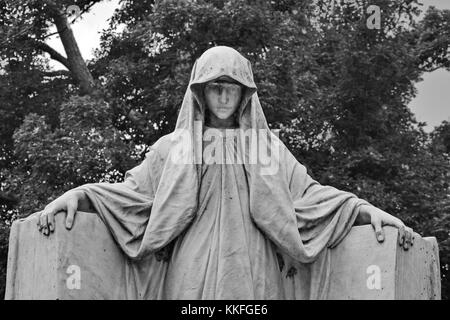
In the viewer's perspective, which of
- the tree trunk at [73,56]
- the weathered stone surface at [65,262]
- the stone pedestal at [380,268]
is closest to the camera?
the weathered stone surface at [65,262]

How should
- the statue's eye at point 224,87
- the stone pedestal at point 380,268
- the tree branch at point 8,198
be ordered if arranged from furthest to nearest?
the tree branch at point 8,198 < the statue's eye at point 224,87 < the stone pedestal at point 380,268

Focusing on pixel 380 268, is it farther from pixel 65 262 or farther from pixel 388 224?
pixel 65 262

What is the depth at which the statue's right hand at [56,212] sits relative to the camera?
977 centimetres

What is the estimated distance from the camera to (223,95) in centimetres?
1060

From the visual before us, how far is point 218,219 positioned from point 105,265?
→ 2.96ft

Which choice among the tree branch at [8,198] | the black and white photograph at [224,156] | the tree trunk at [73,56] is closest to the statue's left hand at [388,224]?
the black and white photograph at [224,156]

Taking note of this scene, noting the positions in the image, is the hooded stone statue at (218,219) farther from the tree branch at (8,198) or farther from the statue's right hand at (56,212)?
the tree branch at (8,198)

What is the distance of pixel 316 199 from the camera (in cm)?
1059

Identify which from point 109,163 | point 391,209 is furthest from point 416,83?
point 109,163

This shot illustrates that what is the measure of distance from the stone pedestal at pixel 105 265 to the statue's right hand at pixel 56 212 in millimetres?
42

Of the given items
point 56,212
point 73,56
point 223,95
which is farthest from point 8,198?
point 56,212

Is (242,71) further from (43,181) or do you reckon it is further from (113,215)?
(43,181)

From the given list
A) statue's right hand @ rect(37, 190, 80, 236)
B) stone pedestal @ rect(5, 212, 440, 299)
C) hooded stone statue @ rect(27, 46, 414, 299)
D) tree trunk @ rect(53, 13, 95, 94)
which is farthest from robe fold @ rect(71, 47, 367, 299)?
tree trunk @ rect(53, 13, 95, 94)

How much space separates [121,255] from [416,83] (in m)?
12.3
